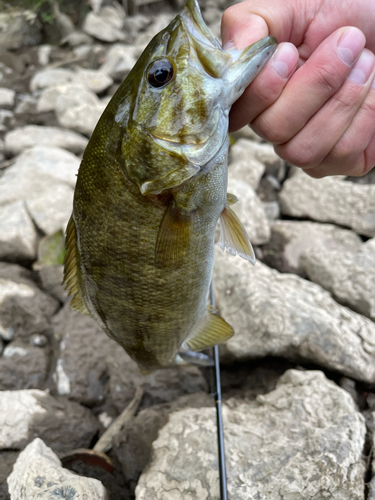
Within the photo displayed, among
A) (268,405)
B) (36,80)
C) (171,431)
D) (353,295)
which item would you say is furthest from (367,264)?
(36,80)

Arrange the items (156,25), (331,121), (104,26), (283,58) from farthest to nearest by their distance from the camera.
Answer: (156,25) → (104,26) → (331,121) → (283,58)

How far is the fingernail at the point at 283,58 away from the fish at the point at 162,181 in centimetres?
8

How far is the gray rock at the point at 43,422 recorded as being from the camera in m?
2.30

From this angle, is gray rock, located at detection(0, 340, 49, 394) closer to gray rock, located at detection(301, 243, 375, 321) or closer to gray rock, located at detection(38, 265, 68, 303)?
gray rock, located at detection(38, 265, 68, 303)

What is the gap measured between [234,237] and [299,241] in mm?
2606

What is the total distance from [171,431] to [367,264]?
202cm

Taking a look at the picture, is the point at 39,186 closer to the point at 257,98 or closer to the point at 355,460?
the point at 257,98

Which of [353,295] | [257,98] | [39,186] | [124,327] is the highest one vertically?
[257,98]

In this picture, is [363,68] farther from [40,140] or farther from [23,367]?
[40,140]

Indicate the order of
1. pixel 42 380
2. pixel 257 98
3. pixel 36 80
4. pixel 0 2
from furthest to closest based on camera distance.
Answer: pixel 0 2 < pixel 36 80 < pixel 42 380 < pixel 257 98

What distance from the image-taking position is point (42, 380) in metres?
2.80

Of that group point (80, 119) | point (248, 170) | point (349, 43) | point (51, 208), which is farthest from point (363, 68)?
point (80, 119)

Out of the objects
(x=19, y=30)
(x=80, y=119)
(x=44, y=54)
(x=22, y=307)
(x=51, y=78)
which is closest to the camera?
(x=22, y=307)

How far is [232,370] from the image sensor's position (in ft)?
9.39
